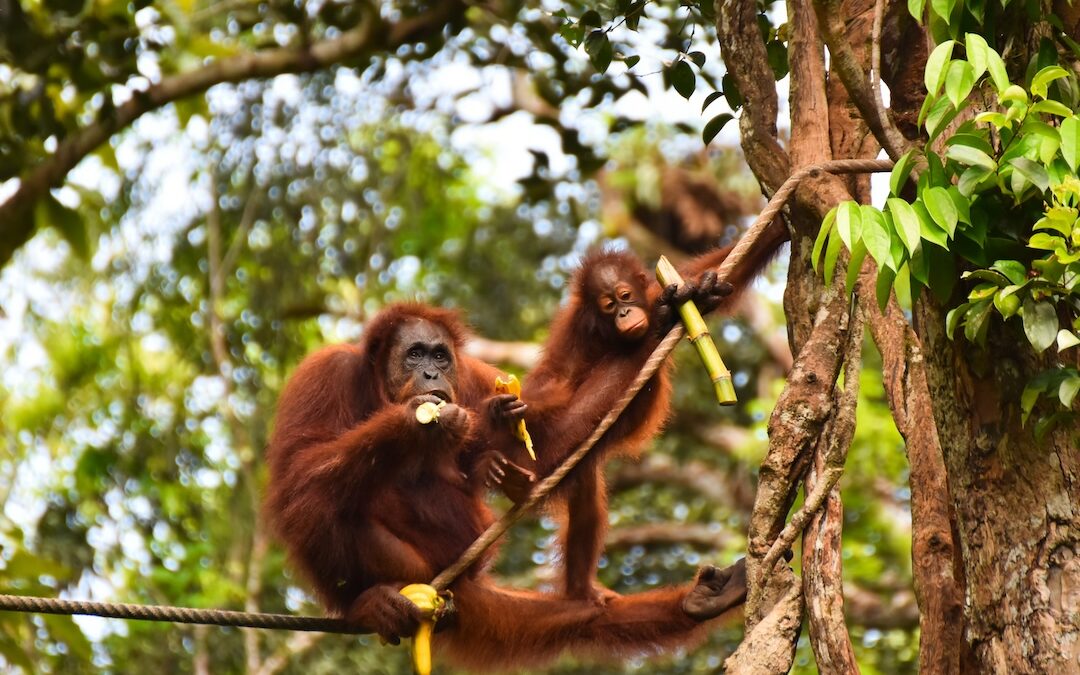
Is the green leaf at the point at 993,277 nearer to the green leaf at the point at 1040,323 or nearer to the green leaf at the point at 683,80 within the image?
the green leaf at the point at 1040,323

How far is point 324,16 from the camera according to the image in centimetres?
644

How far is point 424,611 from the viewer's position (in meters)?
4.02

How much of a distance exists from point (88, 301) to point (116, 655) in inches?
122

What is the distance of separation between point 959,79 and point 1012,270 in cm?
46

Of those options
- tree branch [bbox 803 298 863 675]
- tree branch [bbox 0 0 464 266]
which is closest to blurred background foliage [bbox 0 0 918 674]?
tree branch [bbox 0 0 464 266]

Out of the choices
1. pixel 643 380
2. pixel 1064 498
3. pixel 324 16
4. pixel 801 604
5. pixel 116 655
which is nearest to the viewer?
pixel 1064 498

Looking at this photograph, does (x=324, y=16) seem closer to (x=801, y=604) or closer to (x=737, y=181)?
(x=801, y=604)

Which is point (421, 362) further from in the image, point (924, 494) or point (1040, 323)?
point (1040, 323)

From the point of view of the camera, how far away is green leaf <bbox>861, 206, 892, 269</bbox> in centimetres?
258

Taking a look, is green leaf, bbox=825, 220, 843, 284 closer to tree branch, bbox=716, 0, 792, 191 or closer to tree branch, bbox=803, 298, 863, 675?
tree branch, bbox=803, 298, 863, 675

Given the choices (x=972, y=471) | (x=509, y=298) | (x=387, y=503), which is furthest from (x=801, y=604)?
(x=509, y=298)

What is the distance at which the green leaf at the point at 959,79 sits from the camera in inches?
98.4

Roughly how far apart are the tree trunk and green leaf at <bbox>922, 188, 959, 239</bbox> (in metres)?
0.42

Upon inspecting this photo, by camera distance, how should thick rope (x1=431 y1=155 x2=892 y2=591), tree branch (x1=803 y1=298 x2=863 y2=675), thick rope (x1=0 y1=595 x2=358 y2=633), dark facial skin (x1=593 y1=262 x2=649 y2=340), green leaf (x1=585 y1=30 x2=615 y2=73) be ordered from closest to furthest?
tree branch (x1=803 y1=298 x2=863 y2=675) < thick rope (x1=0 y1=595 x2=358 y2=633) < thick rope (x1=431 y1=155 x2=892 y2=591) < green leaf (x1=585 y1=30 x2=615 y2=73) < dark facial skin (x1=593 y1=262 x2=649 y2=340)
